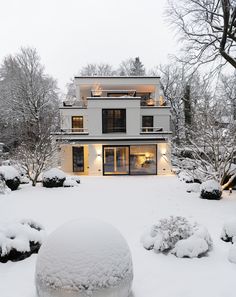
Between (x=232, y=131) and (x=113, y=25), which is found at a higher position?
(x=113, y=25)

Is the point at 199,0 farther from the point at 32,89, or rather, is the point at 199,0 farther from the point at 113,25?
the point at 113,25

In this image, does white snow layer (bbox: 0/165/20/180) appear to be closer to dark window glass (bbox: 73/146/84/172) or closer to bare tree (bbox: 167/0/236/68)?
dark window glass (bbox: 73/146/84/172)

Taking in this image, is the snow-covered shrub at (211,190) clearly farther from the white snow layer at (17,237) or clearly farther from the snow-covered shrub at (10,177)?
the snow-covered shrub at (10,177)

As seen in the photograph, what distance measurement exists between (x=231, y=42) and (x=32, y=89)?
23365mm

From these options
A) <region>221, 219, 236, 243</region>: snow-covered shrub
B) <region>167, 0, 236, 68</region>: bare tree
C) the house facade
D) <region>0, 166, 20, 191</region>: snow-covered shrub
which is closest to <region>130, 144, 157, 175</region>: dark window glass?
the house facade

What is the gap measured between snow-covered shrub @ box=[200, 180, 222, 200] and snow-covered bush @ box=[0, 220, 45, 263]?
758 cm

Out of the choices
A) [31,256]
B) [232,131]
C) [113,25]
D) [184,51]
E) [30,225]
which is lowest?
[31,256]

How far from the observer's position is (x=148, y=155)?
2145cm

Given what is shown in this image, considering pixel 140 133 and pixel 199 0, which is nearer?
pixel 199 0

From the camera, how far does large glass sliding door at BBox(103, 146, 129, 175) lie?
21.4 m

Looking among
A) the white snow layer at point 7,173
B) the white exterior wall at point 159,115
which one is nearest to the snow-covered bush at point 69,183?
the white snow layer at point 7,173

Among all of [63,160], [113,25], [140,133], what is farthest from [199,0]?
[113,25]

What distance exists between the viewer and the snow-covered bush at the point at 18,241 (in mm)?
5082

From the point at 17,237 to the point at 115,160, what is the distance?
16210 mm
